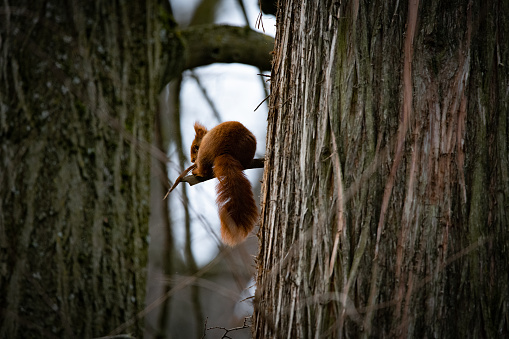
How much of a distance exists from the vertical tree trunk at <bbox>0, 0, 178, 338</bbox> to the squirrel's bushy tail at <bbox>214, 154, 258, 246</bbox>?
498mm

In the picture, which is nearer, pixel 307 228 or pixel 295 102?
pixel 307 228

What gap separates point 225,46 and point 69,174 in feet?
6.13

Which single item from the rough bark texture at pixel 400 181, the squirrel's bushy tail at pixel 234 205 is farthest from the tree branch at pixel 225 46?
the rough bark texture at pixel 400 181

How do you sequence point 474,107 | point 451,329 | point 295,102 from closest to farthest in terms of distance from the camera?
point 451,329, point 474,107, point 295,102

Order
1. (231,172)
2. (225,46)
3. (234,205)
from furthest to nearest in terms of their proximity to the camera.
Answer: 1. (225,46)
2. (231,172)
3. (234,205)

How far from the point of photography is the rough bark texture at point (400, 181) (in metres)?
1.78

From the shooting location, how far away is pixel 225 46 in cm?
416

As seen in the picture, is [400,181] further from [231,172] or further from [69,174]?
[69,174]

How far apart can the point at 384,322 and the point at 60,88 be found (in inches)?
88.2

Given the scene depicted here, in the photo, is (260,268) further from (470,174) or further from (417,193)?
(470,174)

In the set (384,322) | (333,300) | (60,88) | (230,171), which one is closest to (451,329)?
(384,322)

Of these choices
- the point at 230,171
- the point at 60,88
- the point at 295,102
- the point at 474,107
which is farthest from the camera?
the point at 230,171

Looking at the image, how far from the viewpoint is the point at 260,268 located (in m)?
2.18

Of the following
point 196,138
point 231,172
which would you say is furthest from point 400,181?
point 196,138
